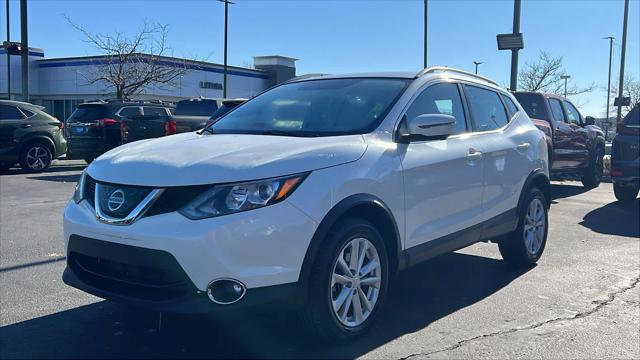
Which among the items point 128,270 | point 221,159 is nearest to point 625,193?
point 221,159

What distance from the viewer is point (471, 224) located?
16.6ft

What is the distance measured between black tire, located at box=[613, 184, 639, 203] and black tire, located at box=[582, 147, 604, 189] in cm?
225

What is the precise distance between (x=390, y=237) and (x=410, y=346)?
28.2 inches

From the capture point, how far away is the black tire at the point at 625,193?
34.7 ft

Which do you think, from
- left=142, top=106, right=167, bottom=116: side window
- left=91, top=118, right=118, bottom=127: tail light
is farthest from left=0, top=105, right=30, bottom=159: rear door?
left=142, top=106, right=167, bottom=116: side window

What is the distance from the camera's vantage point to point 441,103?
500 centimetres

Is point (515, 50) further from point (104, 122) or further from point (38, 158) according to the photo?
point (38, 158)

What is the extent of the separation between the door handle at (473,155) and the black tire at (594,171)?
8914 mm

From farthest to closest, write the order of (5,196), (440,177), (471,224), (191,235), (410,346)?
(5,196), (471,224), (440,177), (410,346), (191,235)

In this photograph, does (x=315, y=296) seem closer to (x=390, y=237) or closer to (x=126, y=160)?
(x=390, y=237)

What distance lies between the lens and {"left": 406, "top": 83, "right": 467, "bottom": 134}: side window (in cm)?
467

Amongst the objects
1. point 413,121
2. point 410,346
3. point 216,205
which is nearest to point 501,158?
point 413,121

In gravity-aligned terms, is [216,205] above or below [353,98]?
below

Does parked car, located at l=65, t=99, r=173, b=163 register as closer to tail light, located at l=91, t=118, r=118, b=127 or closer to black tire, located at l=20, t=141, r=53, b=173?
tail light, located at l=91, t=118, r=118, b=127
